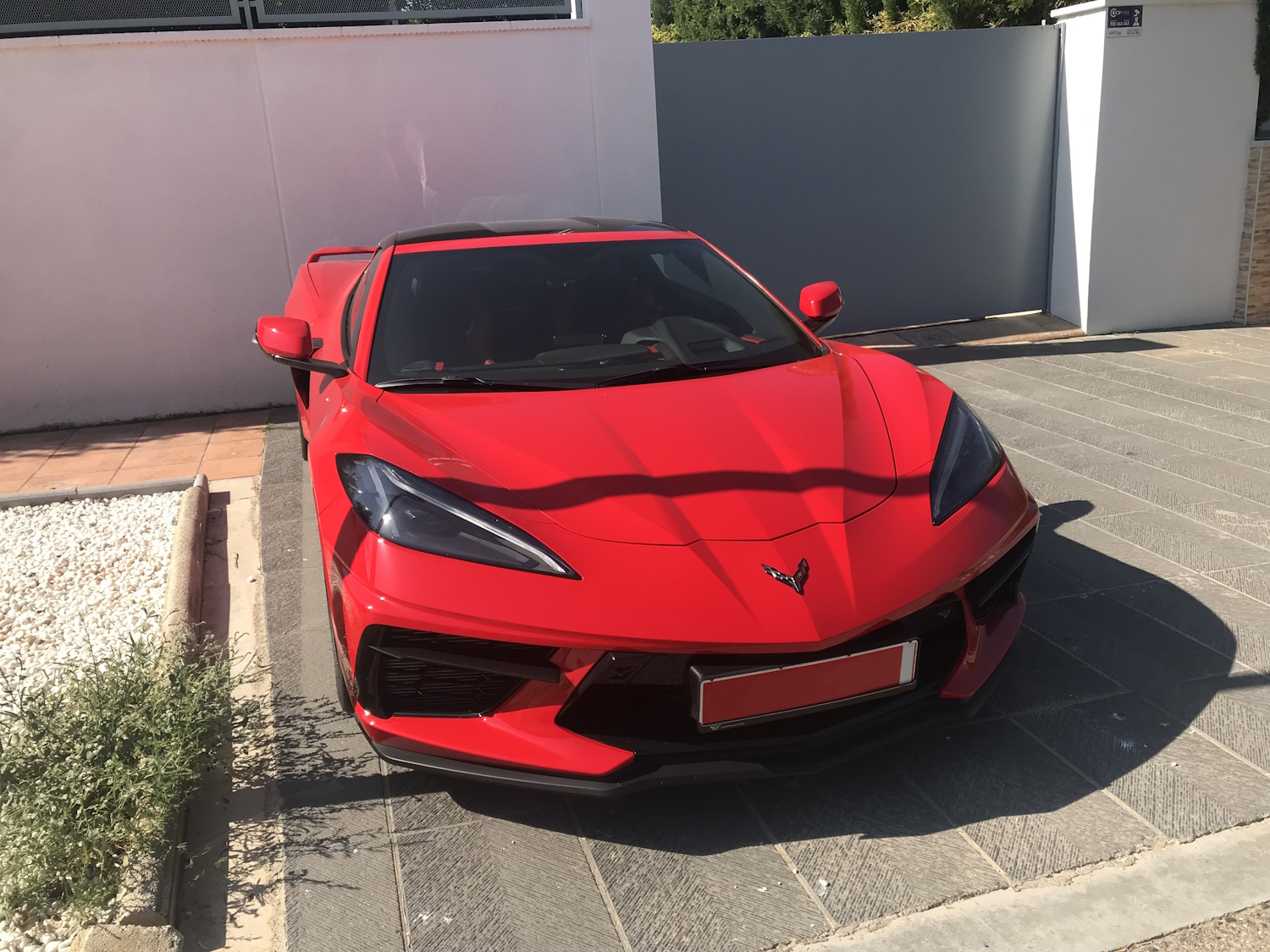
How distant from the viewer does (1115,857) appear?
227cm

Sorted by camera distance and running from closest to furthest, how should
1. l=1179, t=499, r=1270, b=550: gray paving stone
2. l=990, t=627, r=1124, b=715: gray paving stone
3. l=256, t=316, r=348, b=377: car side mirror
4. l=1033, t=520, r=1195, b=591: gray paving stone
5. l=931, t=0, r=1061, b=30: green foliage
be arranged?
1. l=990, t=627, r=1124, b=715: gray paving stone
2. l=256, t=316, r=348, b=377: car side mirror
3. l=1033, t=520, r=1195, b=591: gray paving stone
4. l=1179, t=499, r=1270, b=550: gray paving stone
5. l=931, t=0, r=1061, b=30: green foliage

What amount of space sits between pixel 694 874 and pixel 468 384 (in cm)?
148

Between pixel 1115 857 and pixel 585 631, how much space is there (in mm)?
1283

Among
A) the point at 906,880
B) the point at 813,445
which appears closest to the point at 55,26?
the point at 813,445

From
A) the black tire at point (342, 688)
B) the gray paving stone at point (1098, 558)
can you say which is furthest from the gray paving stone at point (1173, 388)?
the black tire at point (342, 688)

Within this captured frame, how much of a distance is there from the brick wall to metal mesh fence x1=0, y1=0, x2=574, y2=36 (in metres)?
5.72

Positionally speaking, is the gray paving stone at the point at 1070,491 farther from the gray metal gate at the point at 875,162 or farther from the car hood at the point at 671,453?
the gray metal gate at the point at 875,162

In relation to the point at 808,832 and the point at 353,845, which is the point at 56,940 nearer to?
the point at 353,845

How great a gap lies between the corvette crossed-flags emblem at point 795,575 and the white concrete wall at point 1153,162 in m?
7.02

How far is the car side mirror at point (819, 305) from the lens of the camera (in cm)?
371

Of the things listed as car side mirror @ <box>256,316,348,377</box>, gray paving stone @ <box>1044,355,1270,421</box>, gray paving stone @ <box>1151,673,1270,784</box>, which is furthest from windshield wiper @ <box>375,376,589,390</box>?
gray paving stone @ <box>1044,355,1270,421</box>

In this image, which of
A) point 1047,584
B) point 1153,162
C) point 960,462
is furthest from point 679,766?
point 1153,162

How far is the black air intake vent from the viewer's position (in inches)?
98.5

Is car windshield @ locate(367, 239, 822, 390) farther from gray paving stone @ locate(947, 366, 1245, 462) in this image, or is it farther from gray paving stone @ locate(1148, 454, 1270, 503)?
gray paving stone @ locate(947, 366, 1245, 462)
